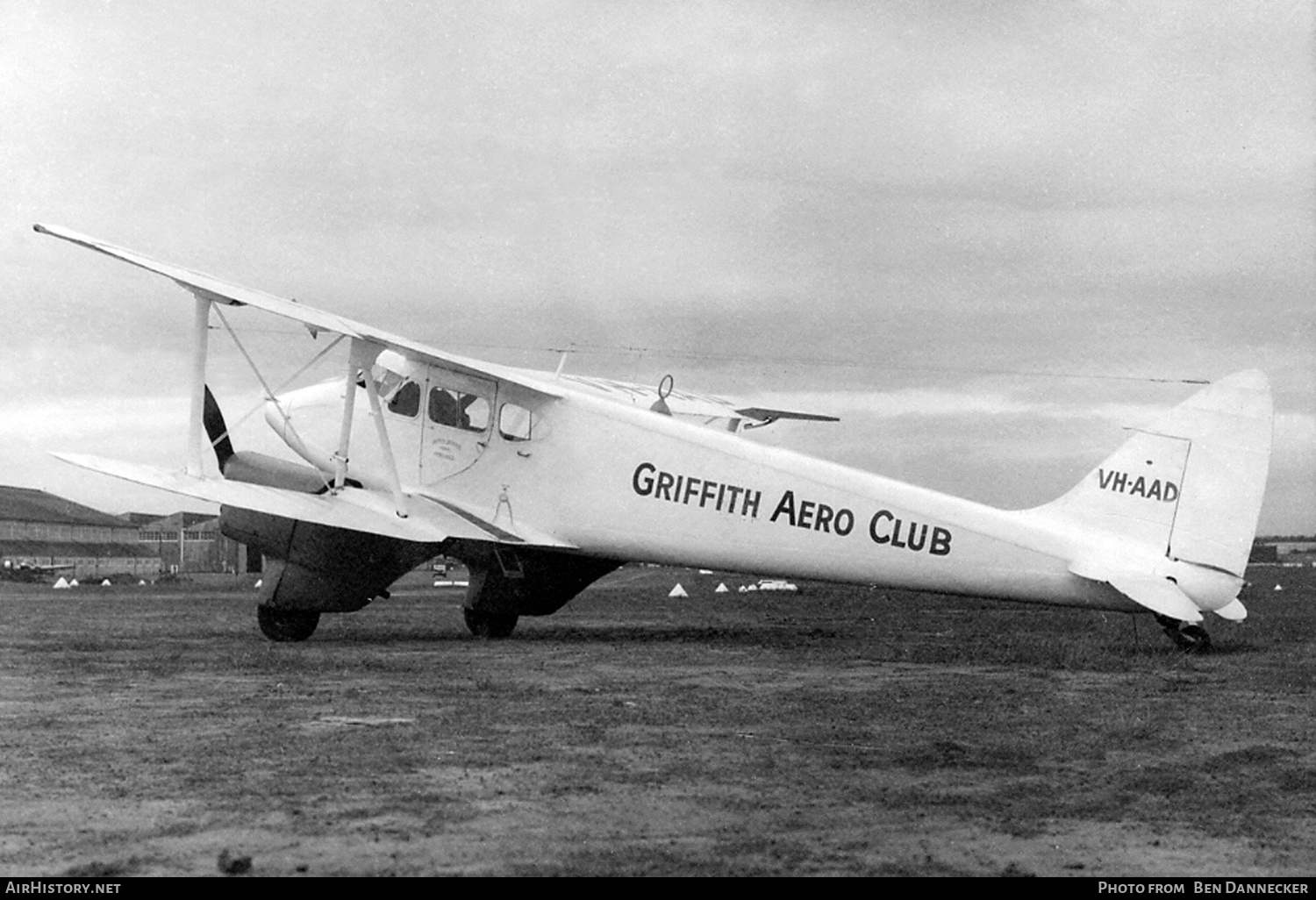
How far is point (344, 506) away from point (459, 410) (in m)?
1.76

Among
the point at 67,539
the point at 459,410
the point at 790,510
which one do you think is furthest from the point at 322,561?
the point at 67,539

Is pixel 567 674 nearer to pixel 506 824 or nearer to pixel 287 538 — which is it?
pixel 287 538

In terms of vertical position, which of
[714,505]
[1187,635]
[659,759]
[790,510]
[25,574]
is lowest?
[25,574]

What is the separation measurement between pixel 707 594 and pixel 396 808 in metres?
26.8

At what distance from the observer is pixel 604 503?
14461 millimetres

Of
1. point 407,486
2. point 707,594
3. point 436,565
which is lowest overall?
point 436,565

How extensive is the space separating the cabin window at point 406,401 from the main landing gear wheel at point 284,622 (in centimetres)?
247

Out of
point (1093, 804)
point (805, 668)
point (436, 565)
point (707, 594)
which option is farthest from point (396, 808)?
point (436, 565)

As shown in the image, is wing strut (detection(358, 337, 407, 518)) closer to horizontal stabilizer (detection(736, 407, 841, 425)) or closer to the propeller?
the propeller

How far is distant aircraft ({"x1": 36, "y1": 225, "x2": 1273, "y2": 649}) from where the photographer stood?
41.8 feet

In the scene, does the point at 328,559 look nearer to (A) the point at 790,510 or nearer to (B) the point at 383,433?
(B) the point at 383,433

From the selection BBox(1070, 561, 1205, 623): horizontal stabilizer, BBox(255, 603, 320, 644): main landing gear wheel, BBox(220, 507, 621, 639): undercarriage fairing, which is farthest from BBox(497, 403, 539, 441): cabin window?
BBox(1070, 561, 1205, 623): horizontal stabilizer

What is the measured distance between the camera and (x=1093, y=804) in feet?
20.0
